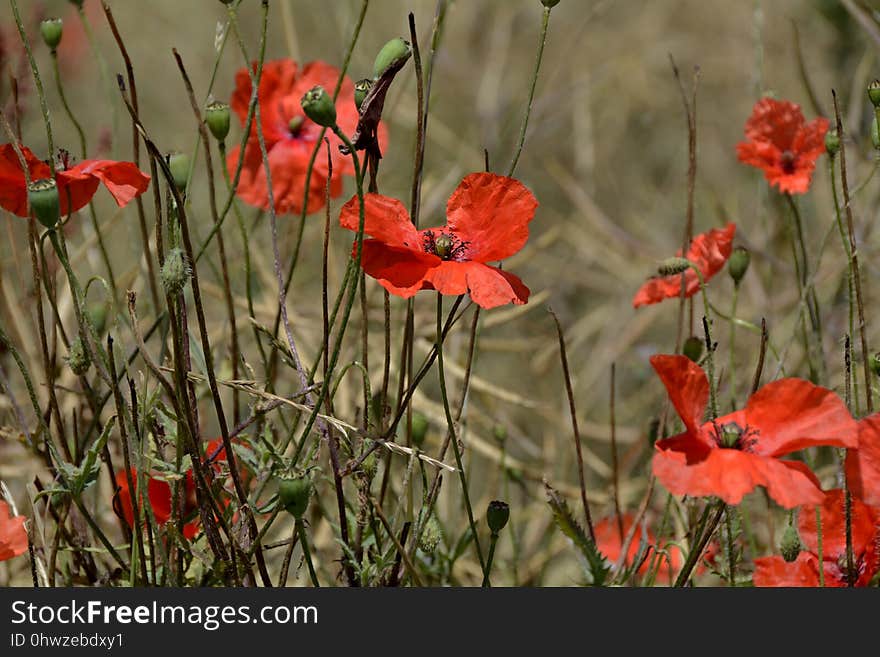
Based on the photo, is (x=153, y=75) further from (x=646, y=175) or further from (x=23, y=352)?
(x=23, y=352)

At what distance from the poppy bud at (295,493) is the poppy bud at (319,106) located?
10.1 inches

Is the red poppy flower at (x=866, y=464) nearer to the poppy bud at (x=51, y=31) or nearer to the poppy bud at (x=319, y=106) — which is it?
the poppy bud at (x=319, y=106)

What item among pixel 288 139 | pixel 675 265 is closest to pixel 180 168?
pixel 288 139

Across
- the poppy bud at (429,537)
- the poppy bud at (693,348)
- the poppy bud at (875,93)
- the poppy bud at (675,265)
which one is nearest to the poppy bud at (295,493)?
the poppy bud at (429,537)

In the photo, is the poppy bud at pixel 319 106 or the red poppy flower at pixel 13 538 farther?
the red poppy flower at pixel 13 538

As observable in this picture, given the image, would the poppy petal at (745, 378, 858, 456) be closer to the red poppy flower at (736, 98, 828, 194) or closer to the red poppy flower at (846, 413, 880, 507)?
the red poppy flower at (846, 413, 880, 507)

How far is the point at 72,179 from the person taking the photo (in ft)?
3.10

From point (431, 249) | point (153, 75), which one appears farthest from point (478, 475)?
point (153, 75)

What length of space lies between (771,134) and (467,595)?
2.04 ft

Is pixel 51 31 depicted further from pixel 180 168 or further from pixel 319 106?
pixel 319 106

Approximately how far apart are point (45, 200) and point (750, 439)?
55cm

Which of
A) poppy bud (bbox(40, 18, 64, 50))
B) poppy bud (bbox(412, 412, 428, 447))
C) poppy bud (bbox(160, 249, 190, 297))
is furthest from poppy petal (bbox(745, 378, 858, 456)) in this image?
poppy bud (bbox(40, 18, 64, 50))

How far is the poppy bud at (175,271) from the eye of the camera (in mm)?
823

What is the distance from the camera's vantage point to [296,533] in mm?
938
